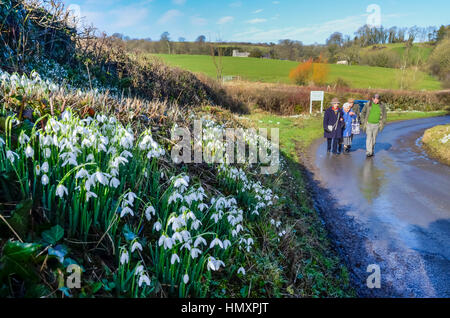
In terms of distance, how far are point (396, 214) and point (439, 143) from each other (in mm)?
8232

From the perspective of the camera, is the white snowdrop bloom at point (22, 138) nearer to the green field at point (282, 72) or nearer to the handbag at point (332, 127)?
the handbag at point (332, 127)

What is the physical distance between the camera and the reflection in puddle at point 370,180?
22.7 ft

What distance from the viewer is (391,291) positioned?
3.65 m

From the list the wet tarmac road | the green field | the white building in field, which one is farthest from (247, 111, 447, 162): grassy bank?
the white building in field

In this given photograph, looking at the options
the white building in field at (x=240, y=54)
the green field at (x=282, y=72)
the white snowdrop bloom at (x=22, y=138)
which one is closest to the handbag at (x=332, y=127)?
the white snowdrop bloom at (x=22, y=138)

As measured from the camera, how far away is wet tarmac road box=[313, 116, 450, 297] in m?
3.94

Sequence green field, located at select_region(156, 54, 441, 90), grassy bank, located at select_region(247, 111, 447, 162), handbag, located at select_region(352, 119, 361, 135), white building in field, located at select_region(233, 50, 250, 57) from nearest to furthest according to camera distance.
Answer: handbag, located at select_region(352, 119, 361, 135)
grassy bank, located at select_region(247, 111, 447, 162)
green field, located at select_region(156, 54, 441, 90)
white building in field, located at select_region(233, 50, 250, 57)

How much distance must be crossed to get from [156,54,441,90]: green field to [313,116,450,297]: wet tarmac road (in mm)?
38633

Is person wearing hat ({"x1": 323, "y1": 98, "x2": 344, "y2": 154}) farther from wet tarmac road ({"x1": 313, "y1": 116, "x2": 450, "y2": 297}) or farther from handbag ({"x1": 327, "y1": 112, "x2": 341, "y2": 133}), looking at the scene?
wet tarmac road ({"x1": 313, "y1": 116, "x2": 450, "y2": 297})

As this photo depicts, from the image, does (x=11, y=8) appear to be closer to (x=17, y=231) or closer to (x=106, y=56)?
(x=106, y=56)

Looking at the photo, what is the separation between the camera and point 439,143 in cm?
1195

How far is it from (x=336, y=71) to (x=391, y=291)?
2494 inches

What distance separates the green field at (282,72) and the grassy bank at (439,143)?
34.3 meters
